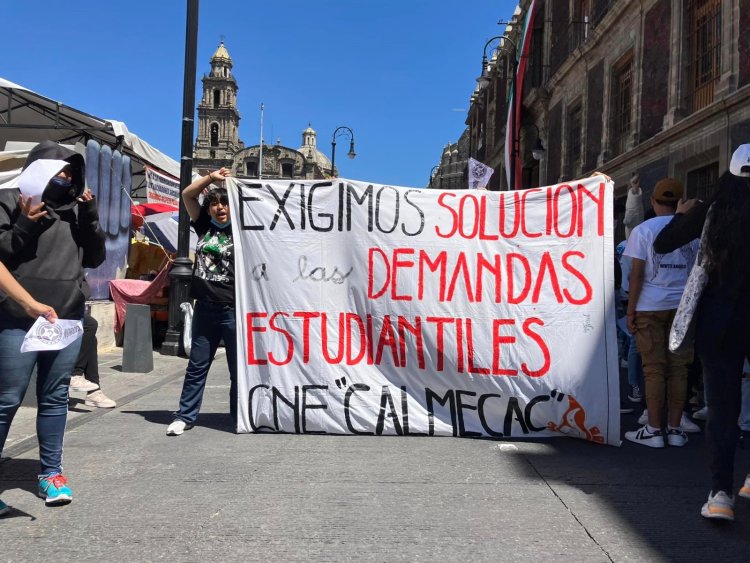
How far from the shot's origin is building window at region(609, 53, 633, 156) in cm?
1711

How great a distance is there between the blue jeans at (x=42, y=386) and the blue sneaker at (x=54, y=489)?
0.04m

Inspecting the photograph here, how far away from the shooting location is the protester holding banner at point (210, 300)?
455cm

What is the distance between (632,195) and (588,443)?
3089 mm

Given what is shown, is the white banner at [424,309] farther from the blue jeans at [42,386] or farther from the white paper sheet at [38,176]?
the white paper sheet at [38,176]

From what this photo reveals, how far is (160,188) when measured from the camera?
12.4m

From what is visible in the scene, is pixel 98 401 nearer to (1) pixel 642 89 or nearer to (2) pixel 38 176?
(2) pixel 38 176

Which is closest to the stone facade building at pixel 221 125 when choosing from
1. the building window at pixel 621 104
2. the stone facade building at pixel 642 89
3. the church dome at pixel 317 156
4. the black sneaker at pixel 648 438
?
the church dome at pixel 317 156

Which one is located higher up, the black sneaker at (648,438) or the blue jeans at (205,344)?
the blue jeans at (205,344)

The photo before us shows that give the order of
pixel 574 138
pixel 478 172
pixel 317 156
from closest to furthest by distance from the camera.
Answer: pixel 478 172 < pixel 574 138 < pixel 317 156

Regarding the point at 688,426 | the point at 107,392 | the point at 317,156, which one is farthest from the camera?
the point at 317,156

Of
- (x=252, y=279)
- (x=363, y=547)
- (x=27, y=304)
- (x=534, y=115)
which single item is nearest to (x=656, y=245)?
(x=363, y=547)

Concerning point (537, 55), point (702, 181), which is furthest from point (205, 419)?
point (537, 55)

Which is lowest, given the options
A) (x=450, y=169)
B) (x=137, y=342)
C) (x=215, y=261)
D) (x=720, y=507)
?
(x=720, y=507)

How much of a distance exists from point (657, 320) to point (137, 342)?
18.3 ft
